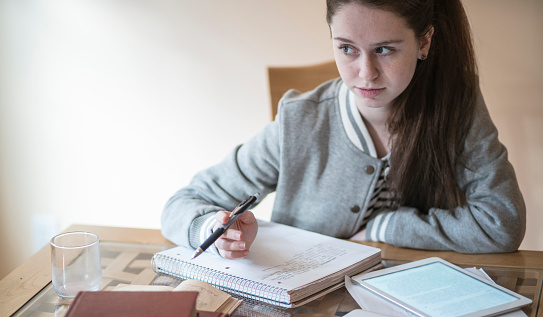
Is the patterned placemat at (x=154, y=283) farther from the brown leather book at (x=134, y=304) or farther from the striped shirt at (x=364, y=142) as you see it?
the striped shirt at (x=364, y=142)

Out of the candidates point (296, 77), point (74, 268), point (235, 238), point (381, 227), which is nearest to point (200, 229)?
point (235, 238)

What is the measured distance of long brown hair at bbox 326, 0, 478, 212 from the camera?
1198 millimetres

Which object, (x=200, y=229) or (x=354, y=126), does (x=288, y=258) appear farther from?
(x=354, y=126)

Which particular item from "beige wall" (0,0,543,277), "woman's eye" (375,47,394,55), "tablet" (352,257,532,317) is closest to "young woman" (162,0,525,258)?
"woman's eye" (375,47,394,55)

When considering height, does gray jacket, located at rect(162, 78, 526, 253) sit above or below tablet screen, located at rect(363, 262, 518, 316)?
above

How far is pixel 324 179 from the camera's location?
128 cm

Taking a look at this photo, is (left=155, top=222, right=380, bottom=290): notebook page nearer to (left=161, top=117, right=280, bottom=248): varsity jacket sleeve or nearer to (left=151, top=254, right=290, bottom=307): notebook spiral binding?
(left=151, top=254, right=290, bottom=307): notebook spiral binding

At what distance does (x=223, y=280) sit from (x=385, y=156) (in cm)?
50

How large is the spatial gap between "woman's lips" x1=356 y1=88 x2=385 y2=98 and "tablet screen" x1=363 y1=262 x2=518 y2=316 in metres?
0.32

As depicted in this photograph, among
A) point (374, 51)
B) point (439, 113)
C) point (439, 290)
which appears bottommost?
point (439, 290)

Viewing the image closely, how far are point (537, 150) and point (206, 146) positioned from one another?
1.17 metres

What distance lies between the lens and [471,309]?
0.83 meters

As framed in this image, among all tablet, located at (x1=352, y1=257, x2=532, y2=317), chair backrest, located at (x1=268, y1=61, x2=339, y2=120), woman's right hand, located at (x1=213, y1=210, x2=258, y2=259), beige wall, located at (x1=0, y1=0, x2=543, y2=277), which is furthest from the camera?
beige wall, located at (x1=0, y1=0, x2=543, y2=277)

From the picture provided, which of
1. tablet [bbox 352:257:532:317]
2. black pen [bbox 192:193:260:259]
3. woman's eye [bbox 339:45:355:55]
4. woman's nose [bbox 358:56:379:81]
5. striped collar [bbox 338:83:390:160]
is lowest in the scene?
tablet [bbox 352:257:532:317]
